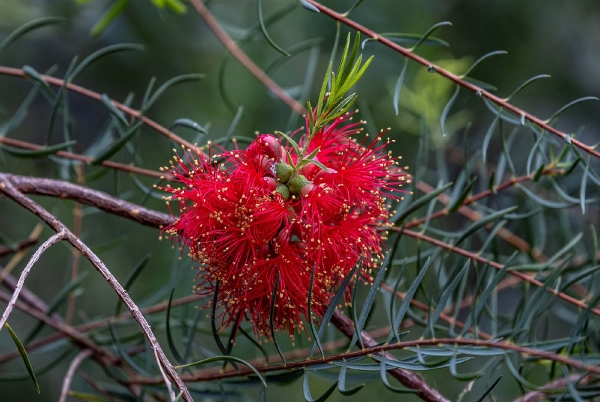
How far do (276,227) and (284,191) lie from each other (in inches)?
1.9

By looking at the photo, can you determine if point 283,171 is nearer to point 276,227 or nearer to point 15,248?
point 276,227

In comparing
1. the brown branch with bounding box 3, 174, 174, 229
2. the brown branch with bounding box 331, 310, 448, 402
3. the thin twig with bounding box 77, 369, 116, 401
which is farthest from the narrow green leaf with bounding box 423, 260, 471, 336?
the thin twig with bounding box 77, 369, 116, 401

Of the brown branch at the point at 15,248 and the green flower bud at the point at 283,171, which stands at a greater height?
the brown branch at the point at 15,248

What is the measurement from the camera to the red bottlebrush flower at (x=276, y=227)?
0.74 m

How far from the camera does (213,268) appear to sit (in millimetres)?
771

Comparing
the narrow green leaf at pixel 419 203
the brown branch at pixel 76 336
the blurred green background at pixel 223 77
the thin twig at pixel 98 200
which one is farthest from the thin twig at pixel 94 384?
the narrow green leaf at pixel 419 203

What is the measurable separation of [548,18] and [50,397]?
2.06 m

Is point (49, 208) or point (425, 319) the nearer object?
point (425, 319)

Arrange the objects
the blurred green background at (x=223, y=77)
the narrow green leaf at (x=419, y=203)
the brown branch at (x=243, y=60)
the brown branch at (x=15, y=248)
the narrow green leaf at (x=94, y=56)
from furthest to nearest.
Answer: the blurred green background at (x=223, y=77) < the brown branch at (x=243, y=60) < the brown branch at (x=15, y=248) < the narrow green leaf at (x=94, y=56) < the narrow green leaf at (x=419, y=203)

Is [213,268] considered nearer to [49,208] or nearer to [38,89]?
[38,89]

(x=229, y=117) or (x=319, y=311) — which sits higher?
(x=229, y=117)

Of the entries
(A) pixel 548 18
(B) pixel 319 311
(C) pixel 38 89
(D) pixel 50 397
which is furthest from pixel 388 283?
(A) pixel 548 18

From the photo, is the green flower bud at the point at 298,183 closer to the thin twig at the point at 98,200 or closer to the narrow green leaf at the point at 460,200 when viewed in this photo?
the thin twig at the point at 98,200

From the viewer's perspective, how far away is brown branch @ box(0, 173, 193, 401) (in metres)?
0.61
